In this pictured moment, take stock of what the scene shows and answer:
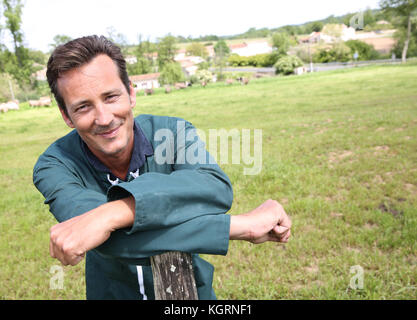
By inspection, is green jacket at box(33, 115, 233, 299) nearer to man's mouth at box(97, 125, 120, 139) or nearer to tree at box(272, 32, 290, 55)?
man's mouth at box(97, 125, 120, 139)

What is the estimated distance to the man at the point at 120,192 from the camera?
1.15 metres

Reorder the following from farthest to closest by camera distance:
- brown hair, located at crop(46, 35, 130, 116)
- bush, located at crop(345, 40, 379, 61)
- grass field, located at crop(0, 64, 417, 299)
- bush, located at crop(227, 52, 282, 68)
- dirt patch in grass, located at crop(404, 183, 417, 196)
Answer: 1. bush, located at crop(227, 52, 282, 68)
2. bush, located at crop(345, 40, 379, 61)
3. dirt patch in grass, located at crop(404, 183, 417, 196)
4. grass field, located at crop(0, 64, 417, 299)
5. brown hair, located at crop(46, 35, 130, 116)

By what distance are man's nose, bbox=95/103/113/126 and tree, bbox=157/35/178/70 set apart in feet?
173

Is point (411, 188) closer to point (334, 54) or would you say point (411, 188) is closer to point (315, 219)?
point (315, 219)

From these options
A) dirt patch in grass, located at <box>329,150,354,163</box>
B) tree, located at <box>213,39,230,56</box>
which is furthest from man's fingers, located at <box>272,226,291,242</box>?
tree, located at <box>213,39,230,56</box>

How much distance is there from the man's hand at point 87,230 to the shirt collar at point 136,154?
65 centimetres

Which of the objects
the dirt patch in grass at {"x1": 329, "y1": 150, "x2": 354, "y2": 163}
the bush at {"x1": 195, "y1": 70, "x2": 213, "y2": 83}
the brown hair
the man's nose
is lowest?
the bush at {"x1": 195, "y1": 70, "x2": 213, "y2": 83}

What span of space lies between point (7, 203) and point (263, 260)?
5.47 m

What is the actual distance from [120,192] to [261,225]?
553 millimetres

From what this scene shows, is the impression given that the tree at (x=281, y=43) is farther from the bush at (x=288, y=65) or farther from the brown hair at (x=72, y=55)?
the brown hair at (x=72, y=55)

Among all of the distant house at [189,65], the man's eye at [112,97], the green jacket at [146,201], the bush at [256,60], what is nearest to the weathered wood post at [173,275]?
the green jacket at [146,201]

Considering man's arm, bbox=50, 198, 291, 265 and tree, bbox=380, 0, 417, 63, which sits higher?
tree, bbox=380, 0, 417, 63

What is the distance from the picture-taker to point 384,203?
520 cm

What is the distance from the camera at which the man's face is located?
1520 millimetres
